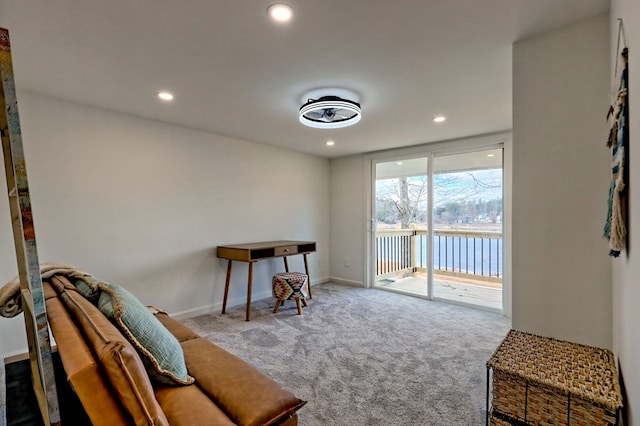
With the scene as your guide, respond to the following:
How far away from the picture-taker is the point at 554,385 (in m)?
1.24

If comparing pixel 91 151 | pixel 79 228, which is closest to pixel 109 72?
pixel 91 151

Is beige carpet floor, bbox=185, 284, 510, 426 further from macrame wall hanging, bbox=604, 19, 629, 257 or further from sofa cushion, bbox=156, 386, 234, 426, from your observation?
macrame wall hanging, bbox=604, 19, 629, 257

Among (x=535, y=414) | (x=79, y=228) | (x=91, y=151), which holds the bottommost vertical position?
(x=535, y=414)

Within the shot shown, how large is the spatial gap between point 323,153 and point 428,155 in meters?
1.66

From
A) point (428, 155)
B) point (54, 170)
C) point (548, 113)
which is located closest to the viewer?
point (548, 113)

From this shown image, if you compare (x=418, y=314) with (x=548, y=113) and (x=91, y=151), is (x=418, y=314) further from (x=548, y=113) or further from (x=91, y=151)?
(x=91, y=151)

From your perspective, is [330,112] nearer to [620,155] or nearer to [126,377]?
[620,155]

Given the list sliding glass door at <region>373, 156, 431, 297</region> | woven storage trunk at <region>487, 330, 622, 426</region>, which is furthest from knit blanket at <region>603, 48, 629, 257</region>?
sliding glass door at <region>373, 156, 431, 297</region>

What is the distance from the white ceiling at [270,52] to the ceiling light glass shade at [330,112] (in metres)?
0.13

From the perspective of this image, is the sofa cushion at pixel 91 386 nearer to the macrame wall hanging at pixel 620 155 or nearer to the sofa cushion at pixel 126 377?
the sofa cushion at pixel 126 377

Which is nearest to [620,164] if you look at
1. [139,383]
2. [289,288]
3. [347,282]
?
[139,383]

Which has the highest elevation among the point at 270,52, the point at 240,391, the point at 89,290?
the point at 270,52

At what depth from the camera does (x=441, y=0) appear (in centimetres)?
151

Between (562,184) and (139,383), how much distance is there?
2061mm
